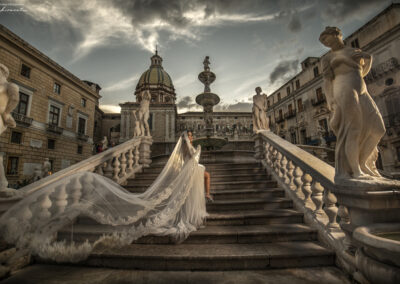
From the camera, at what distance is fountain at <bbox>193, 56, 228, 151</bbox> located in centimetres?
915

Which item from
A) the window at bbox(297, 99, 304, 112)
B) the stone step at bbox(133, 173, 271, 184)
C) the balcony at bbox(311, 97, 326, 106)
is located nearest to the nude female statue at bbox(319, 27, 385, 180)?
the stone step at bbox(133, 173, 271, 184)

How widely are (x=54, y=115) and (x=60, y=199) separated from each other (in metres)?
23.6

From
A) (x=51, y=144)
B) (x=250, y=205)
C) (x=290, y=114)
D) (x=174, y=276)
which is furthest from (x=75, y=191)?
(x=290, y=114)

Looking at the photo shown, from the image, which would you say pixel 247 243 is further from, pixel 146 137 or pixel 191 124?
pixel 191 124

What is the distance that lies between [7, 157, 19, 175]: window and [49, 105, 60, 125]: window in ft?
18.0

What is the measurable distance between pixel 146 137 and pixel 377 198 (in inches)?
257

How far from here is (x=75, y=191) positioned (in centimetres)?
245

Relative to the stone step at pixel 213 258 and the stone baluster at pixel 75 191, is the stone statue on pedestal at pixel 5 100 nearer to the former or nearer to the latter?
the stone baluster at pixel 75 191

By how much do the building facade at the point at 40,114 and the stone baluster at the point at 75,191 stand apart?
60.3 feet

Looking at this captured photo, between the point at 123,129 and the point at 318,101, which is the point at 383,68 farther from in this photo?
the point at 123,129

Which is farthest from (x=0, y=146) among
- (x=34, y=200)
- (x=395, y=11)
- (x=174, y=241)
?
(x=395, y=11)

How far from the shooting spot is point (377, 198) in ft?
6.57

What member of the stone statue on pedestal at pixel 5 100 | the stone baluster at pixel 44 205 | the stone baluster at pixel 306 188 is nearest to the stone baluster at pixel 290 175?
the stone baluster at pixel 306 188

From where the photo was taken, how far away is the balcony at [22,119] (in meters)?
15.7
